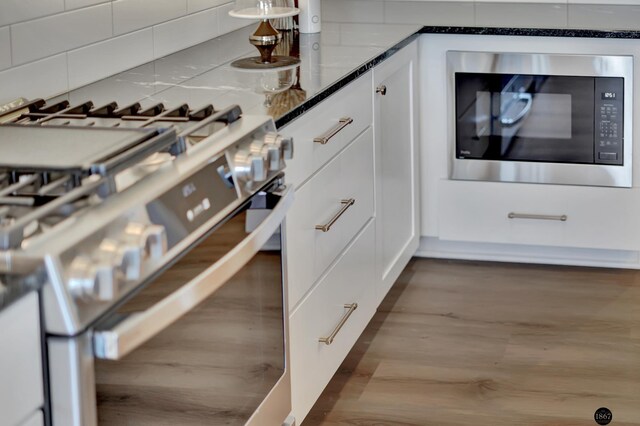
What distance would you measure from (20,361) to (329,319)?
A: 1.58 m

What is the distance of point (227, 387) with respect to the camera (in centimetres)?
186

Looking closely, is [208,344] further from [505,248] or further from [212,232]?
[505,248]

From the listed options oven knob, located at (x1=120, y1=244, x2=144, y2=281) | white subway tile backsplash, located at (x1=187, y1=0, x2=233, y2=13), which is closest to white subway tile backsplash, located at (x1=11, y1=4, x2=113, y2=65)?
white subway tile backsplash, located at (x1=187, y1=0, x2=233, y2=13)

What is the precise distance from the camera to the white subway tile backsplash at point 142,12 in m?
2.74

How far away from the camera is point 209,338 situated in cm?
175

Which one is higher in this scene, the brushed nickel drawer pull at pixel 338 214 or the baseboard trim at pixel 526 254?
the brushed nickel drawer pull at pixel 338 214

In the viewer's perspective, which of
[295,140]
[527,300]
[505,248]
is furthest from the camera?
[505,248]

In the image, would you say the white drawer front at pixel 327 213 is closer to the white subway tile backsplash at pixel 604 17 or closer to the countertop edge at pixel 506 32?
the countertop edge at pixel 506 32

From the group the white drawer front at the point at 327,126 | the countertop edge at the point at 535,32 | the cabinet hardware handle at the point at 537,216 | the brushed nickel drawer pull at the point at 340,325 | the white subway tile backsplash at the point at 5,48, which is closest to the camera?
the white subway tile backsplash at the point at 5,48

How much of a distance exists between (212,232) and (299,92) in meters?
0.92

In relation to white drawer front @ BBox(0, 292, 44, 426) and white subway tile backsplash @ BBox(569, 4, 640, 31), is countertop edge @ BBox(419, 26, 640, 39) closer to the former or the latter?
white subway tile backsplash @ BBox(569, 4, 640, 31)

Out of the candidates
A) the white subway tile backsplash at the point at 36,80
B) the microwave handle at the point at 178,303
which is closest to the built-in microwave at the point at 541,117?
the white subway tile backsplash at the point at 36,80

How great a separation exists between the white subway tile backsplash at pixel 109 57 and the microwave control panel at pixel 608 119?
5.51ft

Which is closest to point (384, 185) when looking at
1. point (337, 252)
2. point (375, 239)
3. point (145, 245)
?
point (375, 239)
